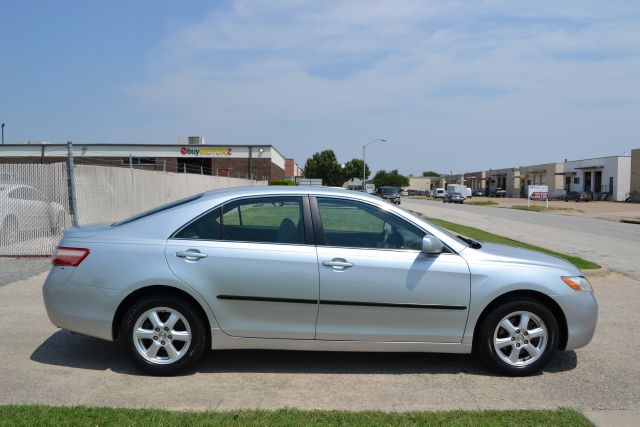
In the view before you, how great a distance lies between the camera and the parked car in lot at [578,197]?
73250mm

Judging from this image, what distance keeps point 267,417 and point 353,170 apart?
368 feet

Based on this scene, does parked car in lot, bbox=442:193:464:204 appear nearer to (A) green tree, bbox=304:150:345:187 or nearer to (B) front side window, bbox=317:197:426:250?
(A) green tree, bbox=304:150:345:187

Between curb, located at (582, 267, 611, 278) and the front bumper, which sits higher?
the front bumper

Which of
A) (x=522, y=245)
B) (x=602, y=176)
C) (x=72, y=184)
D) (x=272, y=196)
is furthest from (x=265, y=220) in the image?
(x=602, y=176)

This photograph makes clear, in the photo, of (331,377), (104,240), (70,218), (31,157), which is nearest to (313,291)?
(331,377)

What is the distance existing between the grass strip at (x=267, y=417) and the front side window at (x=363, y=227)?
1470 millimetres

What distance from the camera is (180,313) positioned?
469 centimetres

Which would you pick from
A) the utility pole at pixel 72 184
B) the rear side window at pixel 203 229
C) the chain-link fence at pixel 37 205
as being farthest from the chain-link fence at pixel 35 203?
the rear side window at pixel 203 229

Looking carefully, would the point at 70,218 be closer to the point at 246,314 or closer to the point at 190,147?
the point at 246,314

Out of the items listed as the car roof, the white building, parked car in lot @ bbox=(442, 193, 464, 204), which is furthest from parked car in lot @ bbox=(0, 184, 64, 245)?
the white building

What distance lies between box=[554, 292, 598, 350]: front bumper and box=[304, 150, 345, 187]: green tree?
104m

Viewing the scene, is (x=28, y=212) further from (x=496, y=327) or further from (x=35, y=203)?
(x=496, y=327)

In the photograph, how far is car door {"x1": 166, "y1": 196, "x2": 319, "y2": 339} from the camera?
15.3ft

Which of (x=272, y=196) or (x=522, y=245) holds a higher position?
(x=272, y=196)
